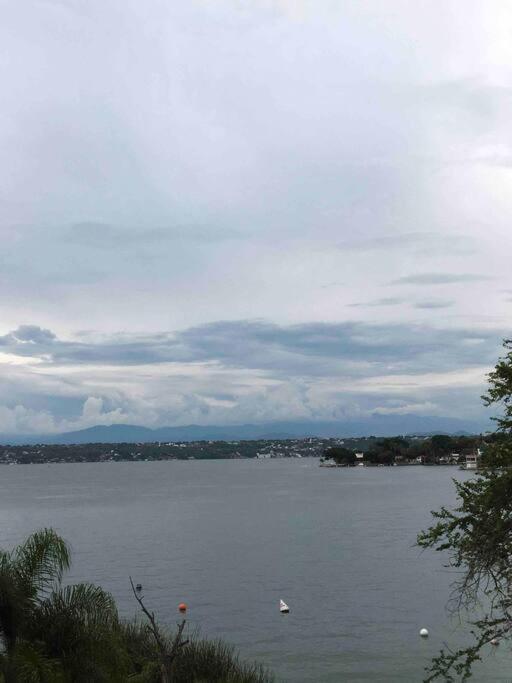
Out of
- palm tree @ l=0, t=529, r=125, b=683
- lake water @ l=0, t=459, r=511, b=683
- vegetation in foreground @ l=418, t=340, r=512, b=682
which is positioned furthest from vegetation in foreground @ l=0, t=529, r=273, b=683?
lake water @ l=0, t=459, r=511, b=683

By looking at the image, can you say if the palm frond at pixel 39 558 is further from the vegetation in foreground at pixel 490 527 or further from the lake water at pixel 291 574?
the lake water at pixel 291 574

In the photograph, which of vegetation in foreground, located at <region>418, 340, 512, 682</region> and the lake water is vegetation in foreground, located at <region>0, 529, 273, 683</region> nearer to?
vegetation in foreground, located at <region>418, 340, 512, 682</region>

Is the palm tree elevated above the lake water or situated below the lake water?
above

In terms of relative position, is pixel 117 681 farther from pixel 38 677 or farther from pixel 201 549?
pixel 201 549

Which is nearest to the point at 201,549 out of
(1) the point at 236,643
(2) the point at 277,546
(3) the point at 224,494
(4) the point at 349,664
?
(2) the point at 277,546

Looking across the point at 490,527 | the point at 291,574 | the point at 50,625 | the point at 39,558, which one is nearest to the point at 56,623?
the point at 50,625

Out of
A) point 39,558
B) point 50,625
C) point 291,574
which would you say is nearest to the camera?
point 39,558

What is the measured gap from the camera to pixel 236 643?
40.8 meters

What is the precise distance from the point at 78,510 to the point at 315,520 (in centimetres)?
4472

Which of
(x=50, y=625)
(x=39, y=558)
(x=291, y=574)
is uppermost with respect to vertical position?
(x=39, y=558)

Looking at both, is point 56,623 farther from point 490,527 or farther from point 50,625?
point 490,527

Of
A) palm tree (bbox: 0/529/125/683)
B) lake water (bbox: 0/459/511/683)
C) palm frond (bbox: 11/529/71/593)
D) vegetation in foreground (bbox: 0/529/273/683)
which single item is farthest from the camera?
lake water (bbox: 0/459/511/683)

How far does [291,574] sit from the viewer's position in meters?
60.8

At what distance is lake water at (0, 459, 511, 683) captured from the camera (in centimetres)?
3891
